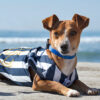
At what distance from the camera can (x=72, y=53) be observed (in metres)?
4.10

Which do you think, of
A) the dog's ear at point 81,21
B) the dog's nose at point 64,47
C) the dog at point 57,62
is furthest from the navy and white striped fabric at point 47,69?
the dog's ear at point 81,21

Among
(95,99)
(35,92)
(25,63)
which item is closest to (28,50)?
(25,63)

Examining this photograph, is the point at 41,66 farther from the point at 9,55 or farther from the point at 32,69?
the point at 9,55

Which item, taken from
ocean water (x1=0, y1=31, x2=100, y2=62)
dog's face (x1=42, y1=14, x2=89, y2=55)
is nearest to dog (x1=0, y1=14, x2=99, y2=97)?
dog's face (x1=42, y1=14, x2=89, y2=55)

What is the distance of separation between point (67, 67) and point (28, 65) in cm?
70

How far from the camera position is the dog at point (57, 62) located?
156 inches

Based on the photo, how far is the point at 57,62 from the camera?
4.14 meters

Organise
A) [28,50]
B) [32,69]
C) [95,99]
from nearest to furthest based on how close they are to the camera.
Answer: [95,99] → [32,69] → [28,50]

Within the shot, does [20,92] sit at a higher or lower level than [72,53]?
lower

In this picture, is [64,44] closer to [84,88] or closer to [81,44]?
[84,88]

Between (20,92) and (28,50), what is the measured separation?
96 cm

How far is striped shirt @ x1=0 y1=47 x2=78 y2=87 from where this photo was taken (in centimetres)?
412

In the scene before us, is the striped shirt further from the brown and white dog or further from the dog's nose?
the dog's nose

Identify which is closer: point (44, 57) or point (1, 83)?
point (44, 57)
